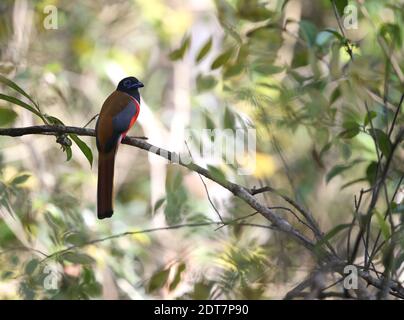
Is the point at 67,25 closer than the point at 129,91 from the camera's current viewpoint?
No

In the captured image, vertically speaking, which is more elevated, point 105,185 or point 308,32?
point 308,32

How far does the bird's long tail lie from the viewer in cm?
153

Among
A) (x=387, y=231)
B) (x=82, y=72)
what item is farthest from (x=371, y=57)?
(x=82, y=72)

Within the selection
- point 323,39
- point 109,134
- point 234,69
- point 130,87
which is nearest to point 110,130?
point 109,134

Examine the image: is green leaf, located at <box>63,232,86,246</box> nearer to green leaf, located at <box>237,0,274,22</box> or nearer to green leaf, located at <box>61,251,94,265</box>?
green leaf, located at <box>61,251,94,265</box>

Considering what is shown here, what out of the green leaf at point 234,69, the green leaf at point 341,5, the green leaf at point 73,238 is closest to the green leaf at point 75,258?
the green leaf at point 73,238

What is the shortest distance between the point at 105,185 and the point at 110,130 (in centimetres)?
18

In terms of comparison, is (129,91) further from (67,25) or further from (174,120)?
(67,25)

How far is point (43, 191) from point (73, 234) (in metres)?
1.27

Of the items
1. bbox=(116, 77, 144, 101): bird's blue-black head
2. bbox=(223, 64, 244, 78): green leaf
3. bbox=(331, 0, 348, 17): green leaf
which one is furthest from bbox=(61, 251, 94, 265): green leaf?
bbox=(331, 0, 348, 17): green leaf

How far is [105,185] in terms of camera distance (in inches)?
63.4

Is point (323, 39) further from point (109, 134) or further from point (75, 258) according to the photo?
point (75, 258)

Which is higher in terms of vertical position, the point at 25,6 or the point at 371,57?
the point at 25,6
